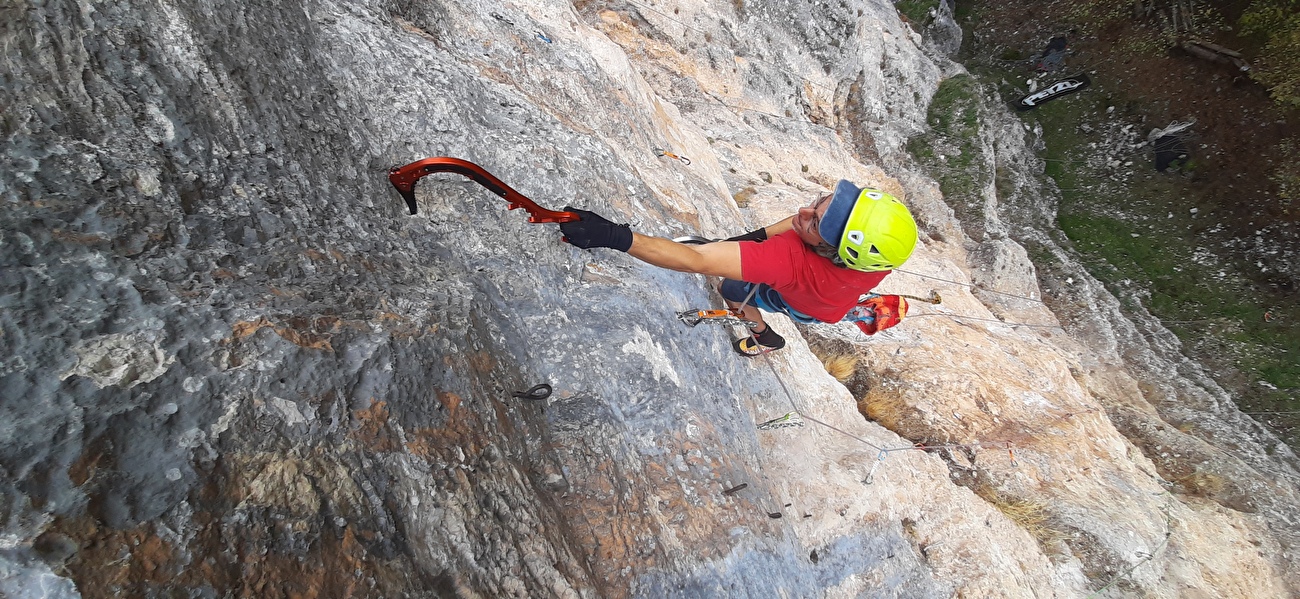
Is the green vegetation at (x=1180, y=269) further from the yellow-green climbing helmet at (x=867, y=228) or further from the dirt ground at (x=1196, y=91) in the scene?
the yellow-green climbing helmet at (x=867, y=228)

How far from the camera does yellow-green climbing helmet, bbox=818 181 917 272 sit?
423 cm

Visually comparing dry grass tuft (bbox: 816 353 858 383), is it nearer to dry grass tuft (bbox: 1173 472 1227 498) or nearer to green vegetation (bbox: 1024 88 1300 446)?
dry grass tuft (bbox: 1173 472 1227 498)

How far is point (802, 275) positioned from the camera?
15.5ft

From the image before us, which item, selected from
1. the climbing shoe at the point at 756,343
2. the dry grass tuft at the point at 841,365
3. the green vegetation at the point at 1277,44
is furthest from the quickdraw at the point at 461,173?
the green vegetation at the point at 1277,44

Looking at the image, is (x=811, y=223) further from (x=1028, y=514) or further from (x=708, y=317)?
(x=1028, y=514)

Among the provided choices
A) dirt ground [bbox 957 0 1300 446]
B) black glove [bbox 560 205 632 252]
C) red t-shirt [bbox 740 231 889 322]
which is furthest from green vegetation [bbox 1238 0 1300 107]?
black glove [bbox 560 205 632 252]

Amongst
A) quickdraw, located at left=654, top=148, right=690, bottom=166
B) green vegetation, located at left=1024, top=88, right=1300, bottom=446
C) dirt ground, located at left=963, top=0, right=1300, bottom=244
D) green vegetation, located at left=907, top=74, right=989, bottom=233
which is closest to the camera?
quickdraw, located at left=654, top=148, right=690, bottom=166

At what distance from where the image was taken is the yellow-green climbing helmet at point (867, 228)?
167 inches

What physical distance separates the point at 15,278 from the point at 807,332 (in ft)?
29.6

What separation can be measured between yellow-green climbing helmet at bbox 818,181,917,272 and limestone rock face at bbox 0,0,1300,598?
6.15 feet

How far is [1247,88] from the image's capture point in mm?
20047

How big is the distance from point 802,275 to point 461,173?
2712 mm

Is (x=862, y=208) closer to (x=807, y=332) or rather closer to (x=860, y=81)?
(x=807, y=332)

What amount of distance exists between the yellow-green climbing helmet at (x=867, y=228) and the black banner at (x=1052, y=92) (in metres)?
23.3
